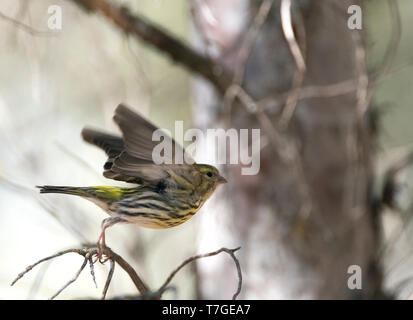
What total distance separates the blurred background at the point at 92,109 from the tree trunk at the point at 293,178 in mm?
153

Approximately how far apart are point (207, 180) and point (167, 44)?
5.08 ft

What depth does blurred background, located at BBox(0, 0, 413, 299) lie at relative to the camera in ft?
13.3

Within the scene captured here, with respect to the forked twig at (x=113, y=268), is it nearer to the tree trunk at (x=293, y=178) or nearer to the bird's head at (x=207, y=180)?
the bird's head at (x=207, y=180)

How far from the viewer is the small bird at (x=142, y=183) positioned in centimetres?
250

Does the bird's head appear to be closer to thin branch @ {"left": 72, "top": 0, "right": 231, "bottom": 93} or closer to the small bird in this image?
the small bird

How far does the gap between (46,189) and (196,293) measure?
2.39m

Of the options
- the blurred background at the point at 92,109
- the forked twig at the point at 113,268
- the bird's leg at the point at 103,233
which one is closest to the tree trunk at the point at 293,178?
the blurred background at the point at 92,109

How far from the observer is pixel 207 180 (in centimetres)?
287

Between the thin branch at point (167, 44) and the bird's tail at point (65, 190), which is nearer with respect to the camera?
the bird's tail at point (65, 190)

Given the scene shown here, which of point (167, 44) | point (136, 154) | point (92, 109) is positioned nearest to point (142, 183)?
point (136, 154)

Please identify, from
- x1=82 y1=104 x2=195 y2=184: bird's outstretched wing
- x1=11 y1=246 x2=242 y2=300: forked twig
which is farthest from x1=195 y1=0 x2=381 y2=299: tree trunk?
x1=11 y1=246 x2=242 y2=300: forked twig

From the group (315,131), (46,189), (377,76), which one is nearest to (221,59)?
(315,131)
